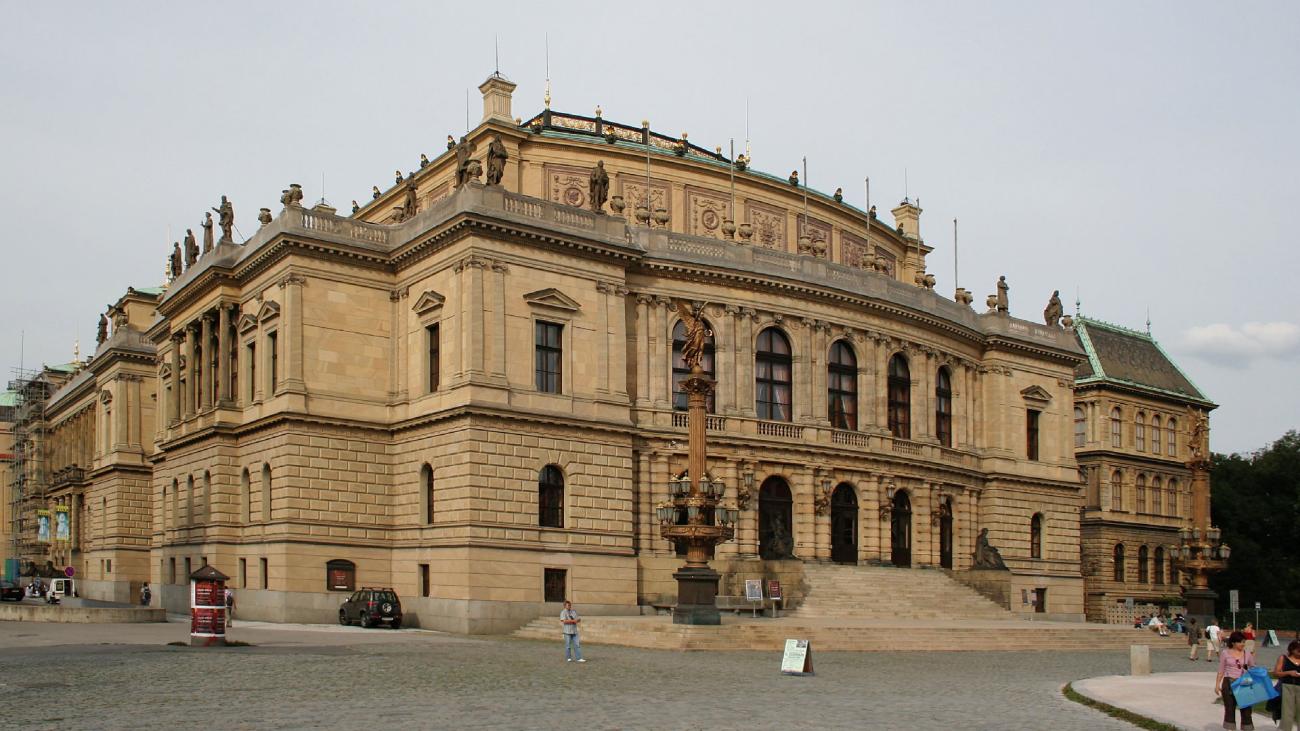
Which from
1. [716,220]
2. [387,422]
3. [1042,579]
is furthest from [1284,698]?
[1042,579]

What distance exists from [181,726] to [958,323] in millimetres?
53369

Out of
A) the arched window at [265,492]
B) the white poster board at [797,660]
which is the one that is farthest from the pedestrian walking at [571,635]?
the arched window at [265,492]

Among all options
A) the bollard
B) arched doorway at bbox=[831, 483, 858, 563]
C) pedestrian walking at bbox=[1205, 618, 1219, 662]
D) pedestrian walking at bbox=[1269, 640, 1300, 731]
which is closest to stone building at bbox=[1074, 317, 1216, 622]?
arched doorway at bbox=[831, 483, 858, 563]

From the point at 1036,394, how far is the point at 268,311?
133 feet

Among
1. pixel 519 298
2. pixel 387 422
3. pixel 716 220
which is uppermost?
pixel 716 220

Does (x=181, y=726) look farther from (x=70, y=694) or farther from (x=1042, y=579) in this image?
(x=1042, y=579)

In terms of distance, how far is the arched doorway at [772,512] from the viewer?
57531 millimetres

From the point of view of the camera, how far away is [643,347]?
56.4 metres

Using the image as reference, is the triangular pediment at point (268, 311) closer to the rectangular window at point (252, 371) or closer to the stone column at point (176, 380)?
the rectangular window at point (252, 371)

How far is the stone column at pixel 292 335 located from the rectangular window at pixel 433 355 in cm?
463

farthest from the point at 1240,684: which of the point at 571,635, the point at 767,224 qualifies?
the point at 767,224

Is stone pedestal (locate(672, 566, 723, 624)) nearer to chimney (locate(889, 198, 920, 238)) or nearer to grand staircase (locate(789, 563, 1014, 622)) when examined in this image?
grand staircase (locate(789, 563, 1014, 622))

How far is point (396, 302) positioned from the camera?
178 ft

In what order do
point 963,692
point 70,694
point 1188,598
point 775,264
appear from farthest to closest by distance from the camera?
point 775,264, point 1188,598, point 963,692, point 70,694
